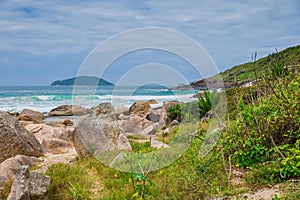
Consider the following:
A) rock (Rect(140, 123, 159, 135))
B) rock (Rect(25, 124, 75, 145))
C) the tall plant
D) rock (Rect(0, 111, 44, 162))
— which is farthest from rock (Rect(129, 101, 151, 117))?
rock (Rect(0, 111, 44, 162))

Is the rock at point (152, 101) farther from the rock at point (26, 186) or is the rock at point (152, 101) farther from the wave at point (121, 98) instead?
the rock at point (26, 186)

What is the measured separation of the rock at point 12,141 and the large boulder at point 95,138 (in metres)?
1.26

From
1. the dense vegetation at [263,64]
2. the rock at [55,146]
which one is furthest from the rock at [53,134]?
the dense vegetation at [263,64]

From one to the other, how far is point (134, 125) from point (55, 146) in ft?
15.7

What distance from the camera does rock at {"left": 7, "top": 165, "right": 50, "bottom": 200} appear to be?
5.28 meters

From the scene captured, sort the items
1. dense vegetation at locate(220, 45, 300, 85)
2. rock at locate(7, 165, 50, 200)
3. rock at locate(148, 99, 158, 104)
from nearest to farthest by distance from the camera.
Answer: rock at locate(7, 165, 50, 200) < dense vegetation at locate(220, 45, 300, 85) < rock at locate(148, 99, 158, 104)

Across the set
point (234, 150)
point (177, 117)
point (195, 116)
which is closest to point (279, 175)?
point (234, 150)

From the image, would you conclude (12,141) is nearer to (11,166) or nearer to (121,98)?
(11,166)

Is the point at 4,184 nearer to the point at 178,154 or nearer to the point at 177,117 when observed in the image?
the point at 178,154

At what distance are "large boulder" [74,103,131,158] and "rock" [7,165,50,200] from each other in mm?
2704

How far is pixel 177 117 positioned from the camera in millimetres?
15234

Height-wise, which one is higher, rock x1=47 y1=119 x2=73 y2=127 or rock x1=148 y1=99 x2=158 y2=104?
rock x1=148 y1=99 x2=158 y2=104

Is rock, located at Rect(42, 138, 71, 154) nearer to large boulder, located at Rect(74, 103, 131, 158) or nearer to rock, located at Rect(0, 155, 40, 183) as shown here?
large boulder, located at Rect(74, 103, 131, 158)

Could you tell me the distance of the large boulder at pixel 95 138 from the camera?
27.6 feet
